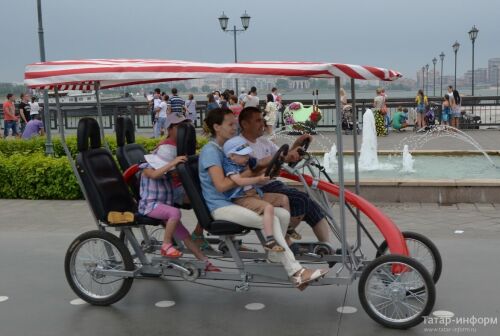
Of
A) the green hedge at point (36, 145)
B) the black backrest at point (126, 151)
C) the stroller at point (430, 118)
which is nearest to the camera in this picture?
the black backrest at point (126, 151)

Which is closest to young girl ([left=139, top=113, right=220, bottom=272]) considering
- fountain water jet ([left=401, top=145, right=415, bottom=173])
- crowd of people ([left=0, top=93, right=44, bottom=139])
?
fountain water jet ([left=401, top=145, right=415, bottom=173])

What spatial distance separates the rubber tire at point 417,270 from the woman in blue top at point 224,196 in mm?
309

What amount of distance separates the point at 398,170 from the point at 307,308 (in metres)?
7.07

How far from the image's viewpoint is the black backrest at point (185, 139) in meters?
4.99

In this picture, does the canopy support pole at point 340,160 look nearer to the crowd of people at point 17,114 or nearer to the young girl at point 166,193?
the young girl at point 166,193

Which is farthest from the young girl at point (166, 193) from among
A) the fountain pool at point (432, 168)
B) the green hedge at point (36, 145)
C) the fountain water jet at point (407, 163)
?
the fountain water jet at point (407, 163)

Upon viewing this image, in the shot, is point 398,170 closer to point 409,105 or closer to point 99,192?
point 99,192

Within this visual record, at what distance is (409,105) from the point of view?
22.1 meters

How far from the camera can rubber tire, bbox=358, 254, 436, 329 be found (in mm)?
4348

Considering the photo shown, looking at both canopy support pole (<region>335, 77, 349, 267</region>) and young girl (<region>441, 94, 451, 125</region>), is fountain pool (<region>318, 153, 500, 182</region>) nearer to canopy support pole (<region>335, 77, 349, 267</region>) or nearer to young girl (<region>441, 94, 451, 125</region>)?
canopy support pole (<region>335, 77, 349, 267</region>)

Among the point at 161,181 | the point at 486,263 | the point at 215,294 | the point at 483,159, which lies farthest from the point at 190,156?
the point at 483,159

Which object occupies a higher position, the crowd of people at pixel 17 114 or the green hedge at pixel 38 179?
the crowd of people at pixel 17 114

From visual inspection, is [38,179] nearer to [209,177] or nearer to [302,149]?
[209,177]

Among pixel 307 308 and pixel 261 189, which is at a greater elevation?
pixel 261 189
